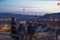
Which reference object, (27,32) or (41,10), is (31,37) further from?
(41,10)

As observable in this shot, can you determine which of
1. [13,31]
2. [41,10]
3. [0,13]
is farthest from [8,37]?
[41,10]

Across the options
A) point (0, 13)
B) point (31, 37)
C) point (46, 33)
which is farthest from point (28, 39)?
point (0, 13)

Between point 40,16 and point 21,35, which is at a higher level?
point 40,16

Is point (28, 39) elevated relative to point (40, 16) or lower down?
lower down

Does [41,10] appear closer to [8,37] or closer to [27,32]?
[27,32]

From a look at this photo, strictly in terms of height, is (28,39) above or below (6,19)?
below

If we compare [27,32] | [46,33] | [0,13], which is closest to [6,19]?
[0,13]

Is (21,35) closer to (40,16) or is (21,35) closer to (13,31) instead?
(13,31)
